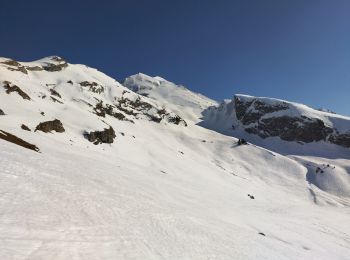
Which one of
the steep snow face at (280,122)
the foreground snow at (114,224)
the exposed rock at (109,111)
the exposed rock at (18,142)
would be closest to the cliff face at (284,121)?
the steep snow face at (280,122)

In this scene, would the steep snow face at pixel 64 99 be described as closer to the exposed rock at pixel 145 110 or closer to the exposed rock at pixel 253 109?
the exposed rock at pixel 145 110

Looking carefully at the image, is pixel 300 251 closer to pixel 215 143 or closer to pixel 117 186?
pixel 117 186

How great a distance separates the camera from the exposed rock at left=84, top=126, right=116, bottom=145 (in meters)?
69.8

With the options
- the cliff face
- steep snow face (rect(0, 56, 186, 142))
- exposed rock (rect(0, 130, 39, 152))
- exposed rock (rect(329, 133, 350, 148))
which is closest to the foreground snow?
exposed rock (rect(0, 130, 39, 152))

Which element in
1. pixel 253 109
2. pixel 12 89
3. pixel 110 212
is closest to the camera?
pixel 110 212

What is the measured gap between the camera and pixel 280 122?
509ft

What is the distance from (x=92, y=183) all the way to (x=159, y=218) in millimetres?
5653

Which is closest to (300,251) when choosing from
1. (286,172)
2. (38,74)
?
(286,172)

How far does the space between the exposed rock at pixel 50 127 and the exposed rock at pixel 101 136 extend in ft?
19.9

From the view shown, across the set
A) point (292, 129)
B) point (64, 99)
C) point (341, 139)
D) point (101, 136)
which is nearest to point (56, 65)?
point (64, 99)

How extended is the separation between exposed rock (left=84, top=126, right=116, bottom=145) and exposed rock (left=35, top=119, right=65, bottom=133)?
6056 mm

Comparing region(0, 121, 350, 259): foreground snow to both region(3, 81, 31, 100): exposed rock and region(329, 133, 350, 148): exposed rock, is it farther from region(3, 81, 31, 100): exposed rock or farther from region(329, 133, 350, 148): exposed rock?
region(329, 133, 350, 148): exposed rock

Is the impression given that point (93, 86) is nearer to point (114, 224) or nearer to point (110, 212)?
point (110, 212)

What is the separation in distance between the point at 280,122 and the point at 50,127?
11377 cm
